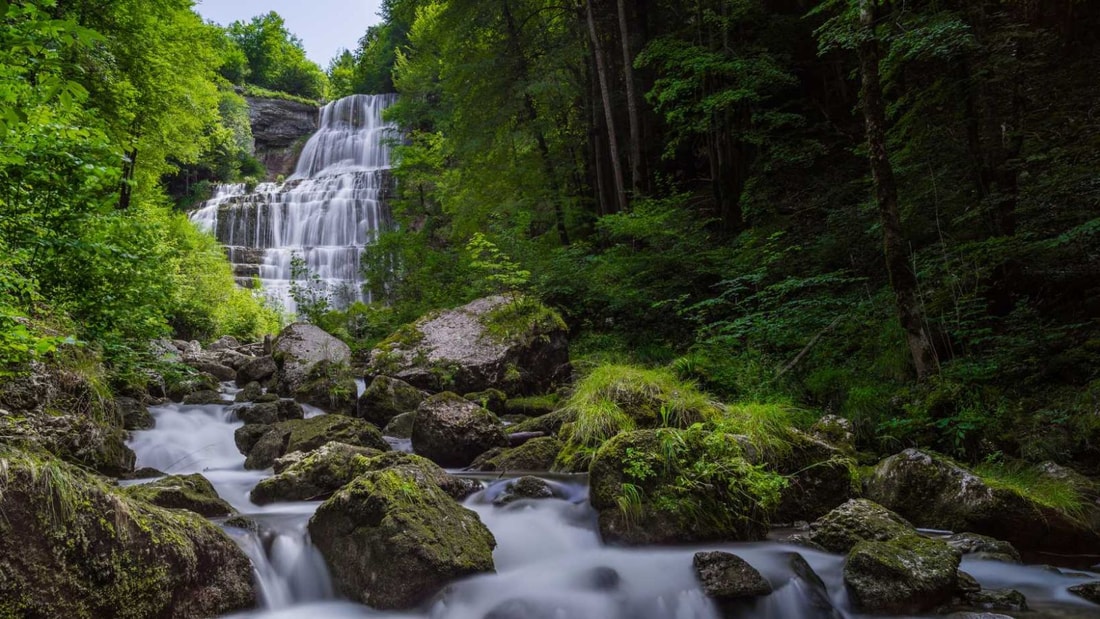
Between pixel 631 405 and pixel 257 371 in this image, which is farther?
pixel 257 371

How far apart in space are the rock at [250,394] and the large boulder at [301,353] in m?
0.36

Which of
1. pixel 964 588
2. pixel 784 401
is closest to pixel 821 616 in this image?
pixel 964 588

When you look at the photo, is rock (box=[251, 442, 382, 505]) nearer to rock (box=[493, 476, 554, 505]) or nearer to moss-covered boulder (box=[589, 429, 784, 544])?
rock (box=[493, 476, 554, 505])

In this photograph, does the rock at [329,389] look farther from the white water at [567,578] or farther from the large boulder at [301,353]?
the white water at [567,578]

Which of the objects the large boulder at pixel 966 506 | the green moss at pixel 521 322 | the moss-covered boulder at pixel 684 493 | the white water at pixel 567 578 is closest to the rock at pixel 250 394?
the green moss at pixel 521 322

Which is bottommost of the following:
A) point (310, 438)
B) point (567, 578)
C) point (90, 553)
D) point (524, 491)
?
point (567, 578)

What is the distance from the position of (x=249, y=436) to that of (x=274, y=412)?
1.15m

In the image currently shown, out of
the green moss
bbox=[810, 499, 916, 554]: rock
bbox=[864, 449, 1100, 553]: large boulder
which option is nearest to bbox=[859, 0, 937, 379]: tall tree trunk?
bbox=[864, 449, 1100, 553]: large boulder

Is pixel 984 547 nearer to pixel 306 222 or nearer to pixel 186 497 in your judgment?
pixel 186 497

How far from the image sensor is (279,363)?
435 inches

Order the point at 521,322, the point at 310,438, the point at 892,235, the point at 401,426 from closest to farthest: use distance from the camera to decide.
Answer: the point at 892,235, the point at 310,438, the point at 401,426, the point at 521,322

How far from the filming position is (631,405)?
678 centimetres

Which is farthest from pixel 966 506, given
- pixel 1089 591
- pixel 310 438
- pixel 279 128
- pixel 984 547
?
pixel 279 128

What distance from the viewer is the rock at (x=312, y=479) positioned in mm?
5566
